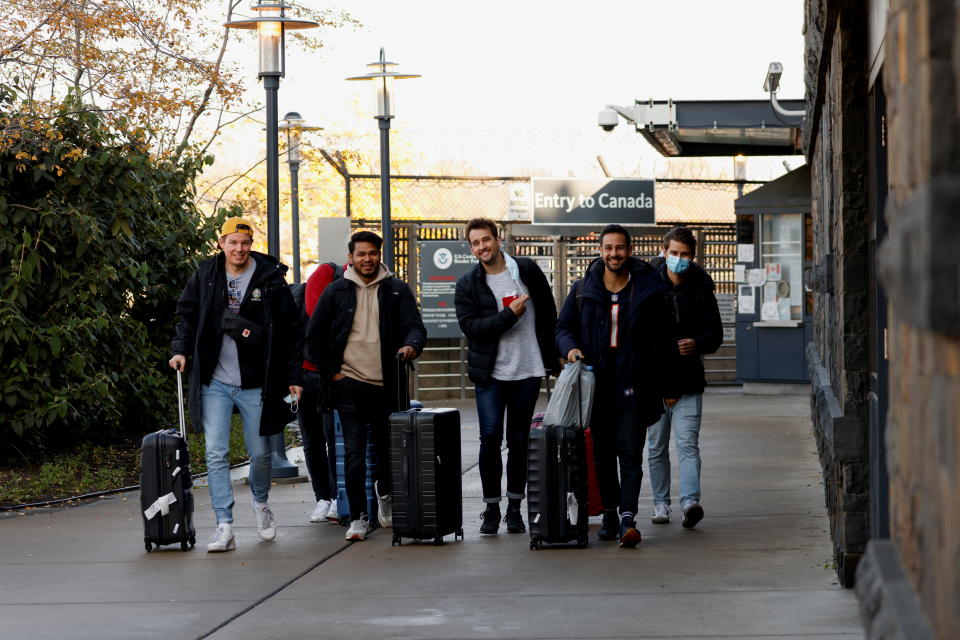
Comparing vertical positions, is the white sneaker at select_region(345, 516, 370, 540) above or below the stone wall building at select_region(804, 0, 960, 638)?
below

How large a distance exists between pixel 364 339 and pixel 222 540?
4.69ft

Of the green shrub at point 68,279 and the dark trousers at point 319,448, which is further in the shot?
the green shrub at point 68,279

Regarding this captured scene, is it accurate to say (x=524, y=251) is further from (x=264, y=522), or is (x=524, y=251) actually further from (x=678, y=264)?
(x=264, y=522)

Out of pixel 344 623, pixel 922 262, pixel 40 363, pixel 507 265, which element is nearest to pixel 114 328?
pixel 40 363

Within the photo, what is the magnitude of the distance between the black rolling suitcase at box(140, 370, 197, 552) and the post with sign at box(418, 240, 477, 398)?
10944 mm

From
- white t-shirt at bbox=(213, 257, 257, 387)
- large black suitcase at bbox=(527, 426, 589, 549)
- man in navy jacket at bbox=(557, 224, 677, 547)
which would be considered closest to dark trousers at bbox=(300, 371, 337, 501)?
white t-shirt at bbox=(213, 257, 257, 387)

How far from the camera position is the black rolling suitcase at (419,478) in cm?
785

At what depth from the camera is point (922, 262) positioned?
2225mm

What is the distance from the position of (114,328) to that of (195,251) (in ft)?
8.95

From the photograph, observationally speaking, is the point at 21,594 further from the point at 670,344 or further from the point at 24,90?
the point at 24,90

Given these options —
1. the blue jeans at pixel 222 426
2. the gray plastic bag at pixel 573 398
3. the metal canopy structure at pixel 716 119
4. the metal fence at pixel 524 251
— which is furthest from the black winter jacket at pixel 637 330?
the metal fence at pixel 524 251

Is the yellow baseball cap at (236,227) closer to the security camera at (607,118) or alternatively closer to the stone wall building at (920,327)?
the stone wall building at (920,327)

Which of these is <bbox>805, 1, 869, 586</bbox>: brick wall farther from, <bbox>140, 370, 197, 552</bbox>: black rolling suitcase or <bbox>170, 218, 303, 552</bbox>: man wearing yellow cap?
<bbox>140, 370, 197, 552</bbox>: black rolling suitcase

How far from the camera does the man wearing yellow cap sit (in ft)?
26.2
